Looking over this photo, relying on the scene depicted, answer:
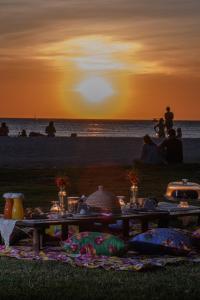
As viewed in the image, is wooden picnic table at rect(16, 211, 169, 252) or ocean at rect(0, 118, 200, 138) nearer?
wooden picnic table at rect(16, 211, 169, 252)

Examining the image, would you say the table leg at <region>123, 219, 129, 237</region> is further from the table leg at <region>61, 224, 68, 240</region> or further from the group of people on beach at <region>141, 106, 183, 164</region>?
the group of people on beach at <region>141, 106, 183, 164</region>

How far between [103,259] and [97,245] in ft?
1.27

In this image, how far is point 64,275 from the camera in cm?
970

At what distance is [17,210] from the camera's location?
11.3 meters

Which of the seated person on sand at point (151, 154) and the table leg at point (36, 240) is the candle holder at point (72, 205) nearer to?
the table leg at point (36, 240)

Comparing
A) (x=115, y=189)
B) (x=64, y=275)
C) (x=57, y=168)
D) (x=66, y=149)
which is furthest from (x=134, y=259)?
(x=66, y=149)

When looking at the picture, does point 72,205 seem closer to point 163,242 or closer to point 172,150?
point 163,242

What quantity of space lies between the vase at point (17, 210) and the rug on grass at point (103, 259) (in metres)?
0.40

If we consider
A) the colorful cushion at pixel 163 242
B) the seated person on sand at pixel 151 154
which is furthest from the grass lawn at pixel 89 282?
the seated person on sand at pixel 151 154

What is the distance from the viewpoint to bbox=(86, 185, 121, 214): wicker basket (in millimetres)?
11586

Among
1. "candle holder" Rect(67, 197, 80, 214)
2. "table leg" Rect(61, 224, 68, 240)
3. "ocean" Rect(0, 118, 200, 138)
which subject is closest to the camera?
"candle holder" Rect(67, 197, 80, 214)

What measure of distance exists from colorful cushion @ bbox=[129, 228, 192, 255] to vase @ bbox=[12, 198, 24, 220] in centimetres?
142

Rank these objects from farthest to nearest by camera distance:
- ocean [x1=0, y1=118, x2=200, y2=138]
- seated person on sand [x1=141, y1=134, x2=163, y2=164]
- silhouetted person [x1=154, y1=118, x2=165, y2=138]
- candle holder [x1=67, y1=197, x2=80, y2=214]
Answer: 1. ocean [x1=0, y1=118, x2=200, y2=138]
2. silhouetted person [x1=154, y1=118, x2=165, y2=138]
3. seated person on sand [x1=141, y1=134, x2=163, y2=164]
4. candle holder [x1=67, y1=197, x2=80, y2=214]

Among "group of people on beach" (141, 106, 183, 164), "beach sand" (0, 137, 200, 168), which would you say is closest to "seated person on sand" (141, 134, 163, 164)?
"group of people on beach" (141, 106, 183, 164)
